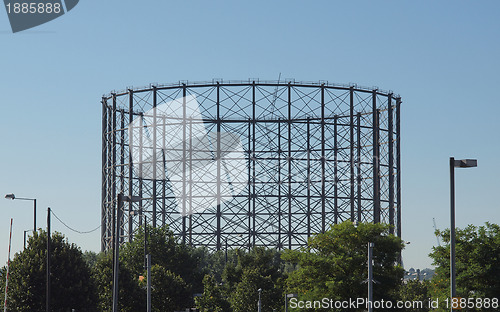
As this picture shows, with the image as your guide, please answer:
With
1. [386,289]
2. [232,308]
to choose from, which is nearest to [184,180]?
[232,308]

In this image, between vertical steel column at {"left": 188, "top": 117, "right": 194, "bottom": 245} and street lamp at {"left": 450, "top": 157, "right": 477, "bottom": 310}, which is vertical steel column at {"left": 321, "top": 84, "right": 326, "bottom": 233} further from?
street lamp at {"left": 450, "top": 157, "right": 477, "bottom": 310}

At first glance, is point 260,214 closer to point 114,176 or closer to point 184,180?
point 184,180

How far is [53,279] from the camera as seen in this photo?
39.0 meters

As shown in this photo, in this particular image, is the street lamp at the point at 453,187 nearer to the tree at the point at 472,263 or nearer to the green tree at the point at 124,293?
the tree at the point at 472,263

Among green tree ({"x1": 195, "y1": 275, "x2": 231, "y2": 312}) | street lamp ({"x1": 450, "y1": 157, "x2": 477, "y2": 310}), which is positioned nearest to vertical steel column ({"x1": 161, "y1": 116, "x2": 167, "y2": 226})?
green tree ({"x1": 195, "y1": 275, "x2": 231, "y2": 312})

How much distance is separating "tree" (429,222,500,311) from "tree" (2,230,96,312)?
17407 mm

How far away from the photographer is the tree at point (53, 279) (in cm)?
3822

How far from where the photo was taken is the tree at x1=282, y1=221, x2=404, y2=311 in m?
35.9

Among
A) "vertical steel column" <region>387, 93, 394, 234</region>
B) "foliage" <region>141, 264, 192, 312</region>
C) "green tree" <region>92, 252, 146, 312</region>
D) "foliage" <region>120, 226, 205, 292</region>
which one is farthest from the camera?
"vertical steel column" <region>387, 93, 394, 234</region>

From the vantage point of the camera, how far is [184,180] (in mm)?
70000

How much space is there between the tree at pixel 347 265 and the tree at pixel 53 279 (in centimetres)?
1093

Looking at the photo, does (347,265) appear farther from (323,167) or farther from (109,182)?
(109,182)

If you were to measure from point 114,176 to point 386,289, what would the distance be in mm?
43386

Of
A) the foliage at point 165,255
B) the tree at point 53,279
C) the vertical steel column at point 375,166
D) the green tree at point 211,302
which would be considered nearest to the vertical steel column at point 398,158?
Result: the vertical steel column at point 375,166
